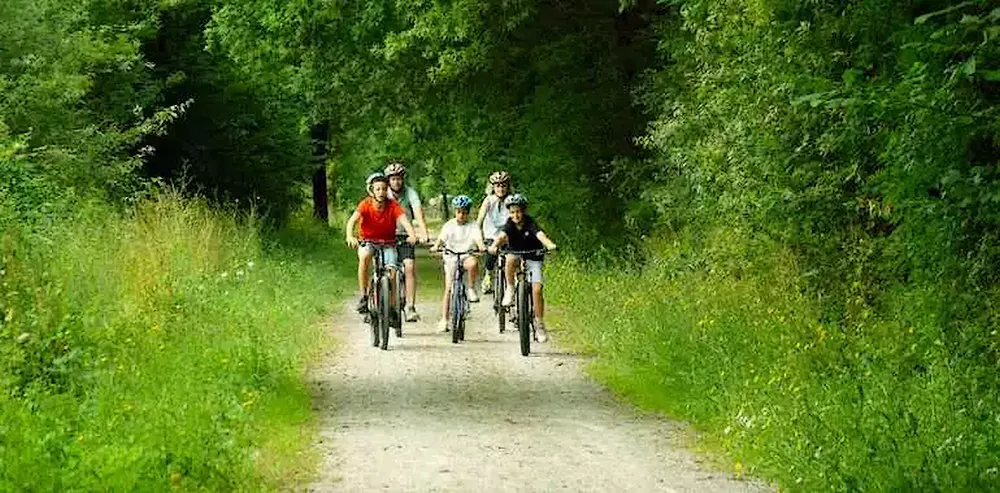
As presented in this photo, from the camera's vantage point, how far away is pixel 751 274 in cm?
1631

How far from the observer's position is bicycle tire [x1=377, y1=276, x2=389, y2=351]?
57.2 ft

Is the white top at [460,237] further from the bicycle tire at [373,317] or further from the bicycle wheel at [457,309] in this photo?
the bicycle tire at [373,317]

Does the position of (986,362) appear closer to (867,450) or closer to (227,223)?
(867,450)

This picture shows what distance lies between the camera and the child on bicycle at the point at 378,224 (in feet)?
58.6

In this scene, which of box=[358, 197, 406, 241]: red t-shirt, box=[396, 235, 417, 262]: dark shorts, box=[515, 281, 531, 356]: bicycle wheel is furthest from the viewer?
box=[396, 235, 417, 262]: dark shorts

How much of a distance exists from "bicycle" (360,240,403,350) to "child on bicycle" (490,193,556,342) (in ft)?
4.04

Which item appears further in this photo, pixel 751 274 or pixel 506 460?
pixel 751 274

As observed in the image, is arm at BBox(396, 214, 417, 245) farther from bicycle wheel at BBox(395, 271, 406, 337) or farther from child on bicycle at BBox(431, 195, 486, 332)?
child on bicycle at BBox(431, 195, 486, 332)

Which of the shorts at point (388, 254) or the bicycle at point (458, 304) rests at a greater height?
the shorts at point (388, 254)

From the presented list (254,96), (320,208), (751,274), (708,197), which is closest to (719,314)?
(751,274)

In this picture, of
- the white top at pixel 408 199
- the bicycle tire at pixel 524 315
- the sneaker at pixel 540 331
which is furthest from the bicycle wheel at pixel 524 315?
the white top at pixel 408 199

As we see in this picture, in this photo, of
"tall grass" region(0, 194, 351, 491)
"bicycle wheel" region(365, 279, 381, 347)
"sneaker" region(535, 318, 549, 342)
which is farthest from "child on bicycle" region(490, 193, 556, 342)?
"tall grass" region(0, 194, 351, 491)

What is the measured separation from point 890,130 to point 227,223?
13.6 m

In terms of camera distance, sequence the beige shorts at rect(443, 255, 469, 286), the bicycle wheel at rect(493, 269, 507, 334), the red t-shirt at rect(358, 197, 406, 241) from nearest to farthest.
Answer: the red t-shirt at rect(358, 197, 406, 241) → the beige shorts at rect(443, 255, 469, 286) → the bicycle wheel at rect(493, 269, 507, 334)
